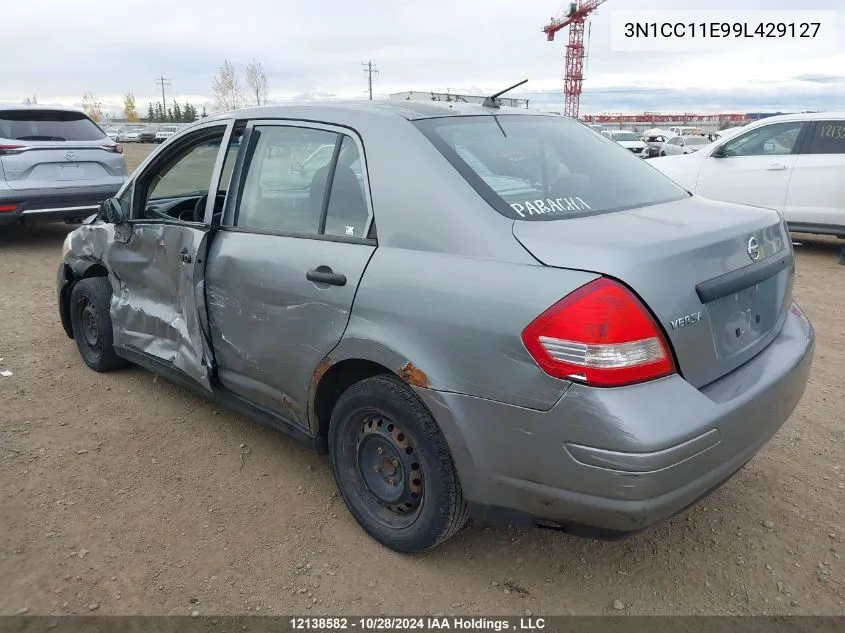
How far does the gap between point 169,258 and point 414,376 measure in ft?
6.10

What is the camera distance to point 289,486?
3230 millimetres

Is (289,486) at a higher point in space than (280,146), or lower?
lower

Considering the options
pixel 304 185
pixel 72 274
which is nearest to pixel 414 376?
pixel 304 185

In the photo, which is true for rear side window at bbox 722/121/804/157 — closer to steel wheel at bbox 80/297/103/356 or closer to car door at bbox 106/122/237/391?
car door at bbox 106/122/237/391

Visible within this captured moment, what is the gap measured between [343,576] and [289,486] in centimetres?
74

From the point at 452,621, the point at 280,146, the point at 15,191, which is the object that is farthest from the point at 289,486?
the point at 15,191

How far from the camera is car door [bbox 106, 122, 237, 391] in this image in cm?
339

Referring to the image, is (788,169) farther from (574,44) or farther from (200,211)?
(574,44)

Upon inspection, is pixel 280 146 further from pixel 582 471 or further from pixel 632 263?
pixel 582 471

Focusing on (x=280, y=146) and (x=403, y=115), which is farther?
(x=280, y=146)

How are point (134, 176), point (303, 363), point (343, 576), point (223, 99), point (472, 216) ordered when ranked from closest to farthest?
point (472, 216), point (343, 576), point (303, 363), point (134, 176), point (223, 99)

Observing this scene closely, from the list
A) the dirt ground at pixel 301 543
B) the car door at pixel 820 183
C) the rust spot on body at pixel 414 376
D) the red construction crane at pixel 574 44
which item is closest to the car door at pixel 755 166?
the car door at pixel 820 183

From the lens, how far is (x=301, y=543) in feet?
9.18

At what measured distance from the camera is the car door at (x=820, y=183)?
7.78 m
